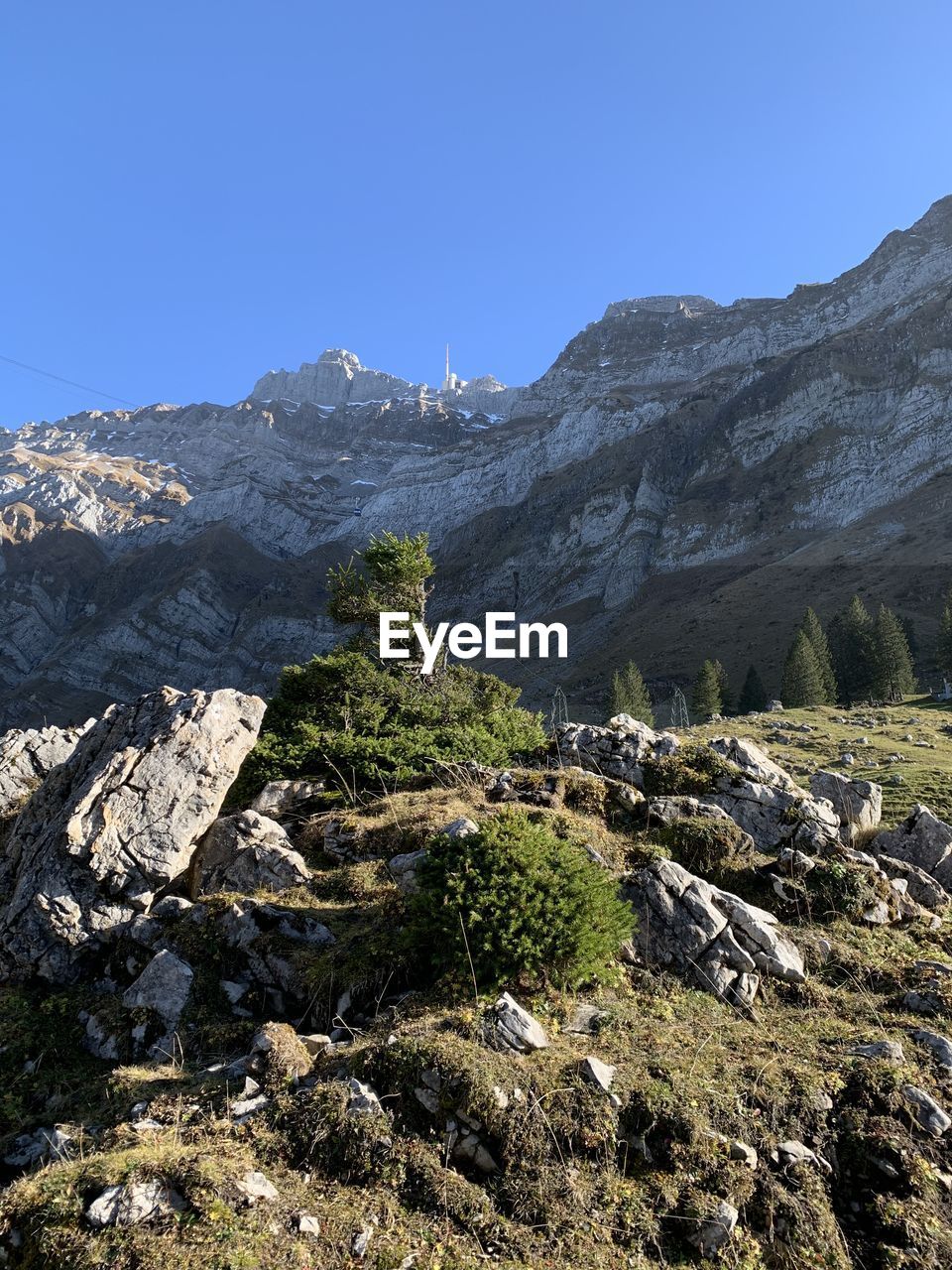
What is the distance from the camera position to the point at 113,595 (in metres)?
177

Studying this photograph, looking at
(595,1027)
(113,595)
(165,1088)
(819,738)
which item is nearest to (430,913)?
(595,1027)

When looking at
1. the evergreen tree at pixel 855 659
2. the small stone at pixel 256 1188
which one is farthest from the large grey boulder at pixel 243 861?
the evergreen tree at pixel 855 659

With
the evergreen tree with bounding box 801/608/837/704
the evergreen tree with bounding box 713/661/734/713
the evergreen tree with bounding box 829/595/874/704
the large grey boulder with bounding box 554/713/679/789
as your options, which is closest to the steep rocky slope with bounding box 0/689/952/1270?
the large grey boulder with bounding box 554/713/679/789

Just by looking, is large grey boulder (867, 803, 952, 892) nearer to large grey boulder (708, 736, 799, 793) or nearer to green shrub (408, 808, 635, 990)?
large grey boulder (708, 736, 799, 793)

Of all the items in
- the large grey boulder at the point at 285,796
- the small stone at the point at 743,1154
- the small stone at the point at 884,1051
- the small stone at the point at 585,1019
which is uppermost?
the large grey boulder at the point at 285,796

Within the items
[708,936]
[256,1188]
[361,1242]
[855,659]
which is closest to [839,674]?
[855,659]

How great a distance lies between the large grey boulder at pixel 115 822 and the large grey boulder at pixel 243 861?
25 cm

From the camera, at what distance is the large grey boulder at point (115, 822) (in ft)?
26.5

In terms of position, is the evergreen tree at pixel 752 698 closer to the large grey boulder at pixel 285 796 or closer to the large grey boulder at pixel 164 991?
the large grey boulder at pixel 285 796

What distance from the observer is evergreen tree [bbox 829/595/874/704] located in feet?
189

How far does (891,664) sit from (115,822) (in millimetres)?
60688

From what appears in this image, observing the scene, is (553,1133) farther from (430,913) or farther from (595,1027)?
(430,913)

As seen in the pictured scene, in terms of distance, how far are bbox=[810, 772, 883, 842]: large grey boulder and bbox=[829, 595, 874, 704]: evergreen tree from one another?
51761mm

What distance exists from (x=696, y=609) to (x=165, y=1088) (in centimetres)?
11884
